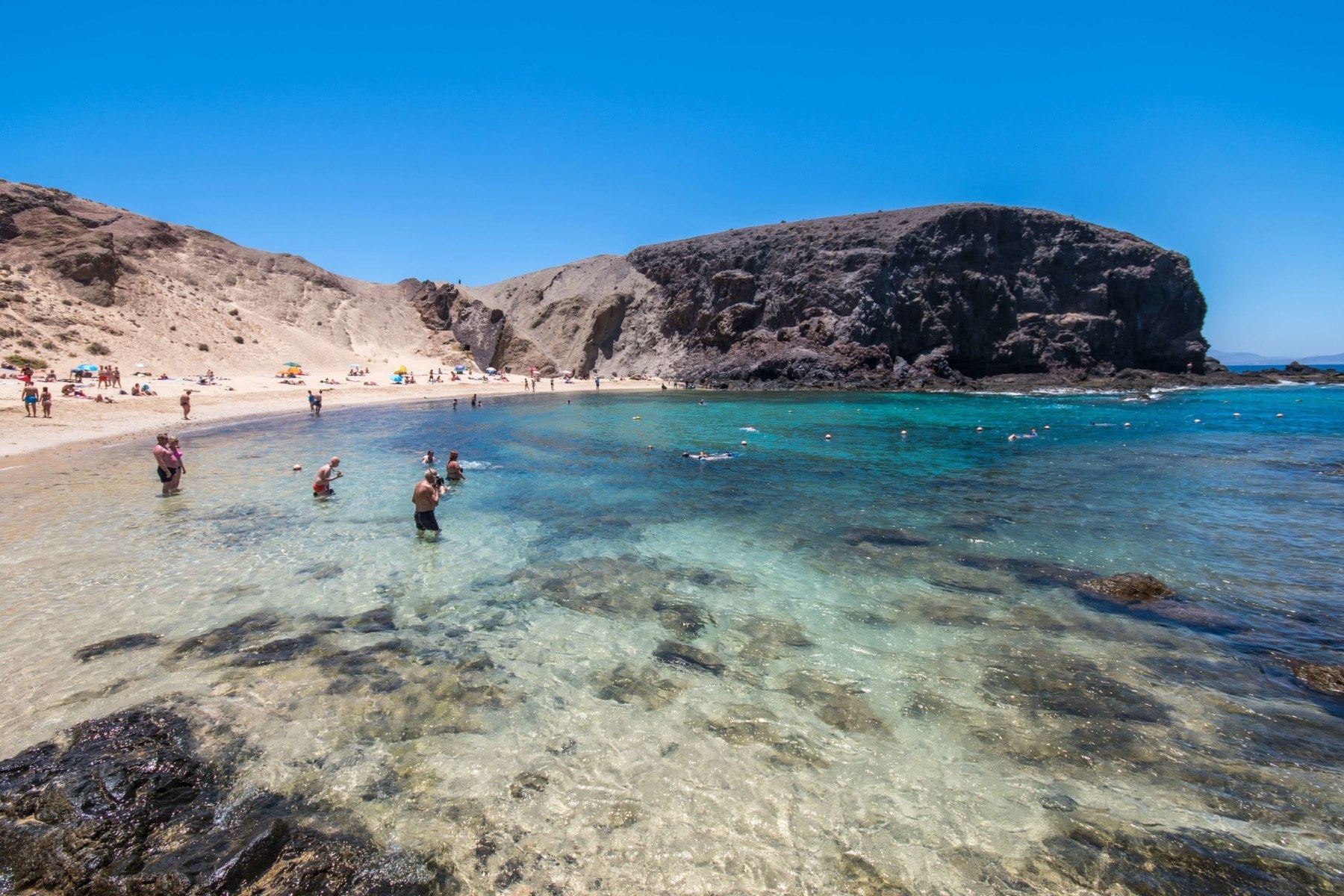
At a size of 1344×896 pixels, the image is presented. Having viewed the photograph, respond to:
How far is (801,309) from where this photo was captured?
6281cm

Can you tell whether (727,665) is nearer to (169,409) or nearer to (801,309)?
(169,409)

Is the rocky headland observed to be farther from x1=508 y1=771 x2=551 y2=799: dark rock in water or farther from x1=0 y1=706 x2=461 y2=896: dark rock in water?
x1=508 y1=771 x2=551 y2=799: dark rock in water

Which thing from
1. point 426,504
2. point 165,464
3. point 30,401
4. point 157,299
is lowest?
point 426,504

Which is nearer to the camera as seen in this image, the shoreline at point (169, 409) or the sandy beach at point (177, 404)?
the shoreline at point (169, 409)

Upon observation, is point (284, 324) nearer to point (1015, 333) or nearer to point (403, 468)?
point (403, 468)

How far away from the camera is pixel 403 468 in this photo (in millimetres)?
18797

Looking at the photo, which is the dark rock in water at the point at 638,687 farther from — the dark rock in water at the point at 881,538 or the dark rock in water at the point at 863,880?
the dark rock in water at the point at 881,538

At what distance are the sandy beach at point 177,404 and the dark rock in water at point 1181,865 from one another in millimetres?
24360

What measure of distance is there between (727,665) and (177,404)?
35.2 meters

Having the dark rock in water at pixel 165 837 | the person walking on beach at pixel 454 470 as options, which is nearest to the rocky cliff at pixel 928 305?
the person walking on beach at pixel 454 470

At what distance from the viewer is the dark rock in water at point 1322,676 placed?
659 centimetres

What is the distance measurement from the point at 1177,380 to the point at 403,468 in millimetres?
74402

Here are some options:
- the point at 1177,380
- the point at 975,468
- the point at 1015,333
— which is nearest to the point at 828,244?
the point at 1015,333

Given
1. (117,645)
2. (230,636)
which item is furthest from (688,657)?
(117,645)
